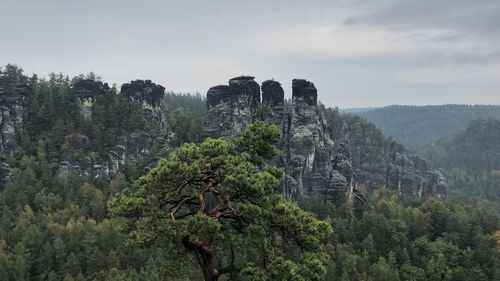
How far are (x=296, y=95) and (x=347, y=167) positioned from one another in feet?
68.9

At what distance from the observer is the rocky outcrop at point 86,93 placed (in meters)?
114

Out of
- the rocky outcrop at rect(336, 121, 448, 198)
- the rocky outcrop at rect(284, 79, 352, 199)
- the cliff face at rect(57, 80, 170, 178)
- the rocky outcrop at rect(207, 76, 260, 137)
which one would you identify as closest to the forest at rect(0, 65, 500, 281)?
the cliff face at rect(57, 80, 170, 178)

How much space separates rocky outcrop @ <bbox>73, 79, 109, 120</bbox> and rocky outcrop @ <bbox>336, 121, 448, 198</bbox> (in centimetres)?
7622

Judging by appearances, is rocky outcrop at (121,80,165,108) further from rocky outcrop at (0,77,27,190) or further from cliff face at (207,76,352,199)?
rocky outcrop at (0,77,27,190)

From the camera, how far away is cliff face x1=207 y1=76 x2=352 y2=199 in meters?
107

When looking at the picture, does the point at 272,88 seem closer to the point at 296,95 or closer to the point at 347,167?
the point at 296,95

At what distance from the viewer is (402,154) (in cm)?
18050

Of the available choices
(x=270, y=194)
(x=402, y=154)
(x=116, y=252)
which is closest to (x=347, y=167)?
(x=116, y=252)

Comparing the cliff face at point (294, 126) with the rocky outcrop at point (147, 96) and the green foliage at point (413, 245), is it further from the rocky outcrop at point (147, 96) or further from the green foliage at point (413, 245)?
the rocky outcrop at point (147, 96)

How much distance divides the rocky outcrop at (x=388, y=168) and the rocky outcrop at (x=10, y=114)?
9200cm

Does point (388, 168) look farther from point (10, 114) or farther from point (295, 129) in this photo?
point (10, 114)

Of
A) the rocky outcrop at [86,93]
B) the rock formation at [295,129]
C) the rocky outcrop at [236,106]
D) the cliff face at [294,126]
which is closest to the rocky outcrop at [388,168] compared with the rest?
the rock formation at [295,129]

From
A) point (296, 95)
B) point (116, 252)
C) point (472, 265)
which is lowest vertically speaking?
point (472, 265)

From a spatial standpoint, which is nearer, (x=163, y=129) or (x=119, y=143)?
(x=119, y=143)
